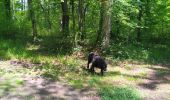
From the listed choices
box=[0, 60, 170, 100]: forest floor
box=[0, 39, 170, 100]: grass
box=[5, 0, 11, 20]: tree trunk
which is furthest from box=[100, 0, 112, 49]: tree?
box=[5, 0, 11, 20]: tree trunk

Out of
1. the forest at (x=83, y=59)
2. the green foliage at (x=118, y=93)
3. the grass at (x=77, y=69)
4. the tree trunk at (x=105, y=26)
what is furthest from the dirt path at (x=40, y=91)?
the tree trunk at (x=105, y=26)

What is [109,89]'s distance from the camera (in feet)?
36.1

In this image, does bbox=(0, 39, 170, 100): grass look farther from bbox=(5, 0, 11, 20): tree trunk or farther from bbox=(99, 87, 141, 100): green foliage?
bbox=(5, 0, 11, 20): tree trunk

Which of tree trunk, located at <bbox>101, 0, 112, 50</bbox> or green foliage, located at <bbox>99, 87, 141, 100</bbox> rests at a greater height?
tree trunk, located at <bbox>101, 0, 112, 50</bbox>

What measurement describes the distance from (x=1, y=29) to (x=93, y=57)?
9.05m

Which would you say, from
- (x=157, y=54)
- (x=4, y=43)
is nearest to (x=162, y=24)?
(x=157, y=54)

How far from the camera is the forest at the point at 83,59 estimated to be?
10.8 metres

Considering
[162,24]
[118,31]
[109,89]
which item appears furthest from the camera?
[162,24]

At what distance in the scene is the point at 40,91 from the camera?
1054 cm

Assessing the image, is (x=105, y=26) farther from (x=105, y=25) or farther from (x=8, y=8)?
(x=8, y=8)

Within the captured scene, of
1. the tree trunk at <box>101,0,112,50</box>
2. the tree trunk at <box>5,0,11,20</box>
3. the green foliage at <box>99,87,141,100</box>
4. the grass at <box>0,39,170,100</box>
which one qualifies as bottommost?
the green foliage at <box>99,87,141,100</box>

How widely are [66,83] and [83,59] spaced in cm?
391

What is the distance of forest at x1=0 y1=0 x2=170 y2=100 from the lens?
10.8 m

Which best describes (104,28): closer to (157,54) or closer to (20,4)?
(157,54)
